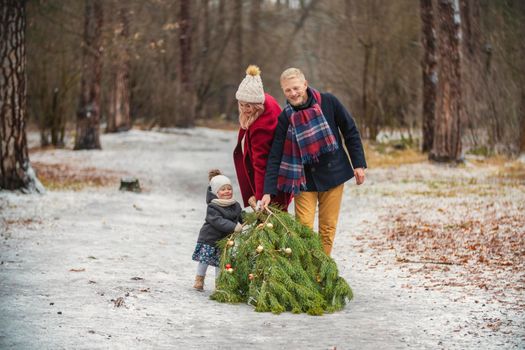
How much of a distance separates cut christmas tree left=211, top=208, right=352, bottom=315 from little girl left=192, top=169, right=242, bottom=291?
151 mm

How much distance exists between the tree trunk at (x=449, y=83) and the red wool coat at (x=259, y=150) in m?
12.6

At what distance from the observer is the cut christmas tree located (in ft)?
21.6

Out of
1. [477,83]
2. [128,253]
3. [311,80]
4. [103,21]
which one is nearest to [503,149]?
[477,83]

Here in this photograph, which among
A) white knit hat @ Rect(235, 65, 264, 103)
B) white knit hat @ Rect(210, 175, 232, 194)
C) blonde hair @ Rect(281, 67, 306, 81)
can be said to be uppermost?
blonde hair @ Rect(281, 67, 306, 81)

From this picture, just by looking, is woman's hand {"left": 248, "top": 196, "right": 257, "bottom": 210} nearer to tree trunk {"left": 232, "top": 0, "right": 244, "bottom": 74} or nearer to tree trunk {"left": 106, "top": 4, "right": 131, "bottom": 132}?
tree trunk {"left": 106, "top": 4, "right": 131, "bottom": 132}

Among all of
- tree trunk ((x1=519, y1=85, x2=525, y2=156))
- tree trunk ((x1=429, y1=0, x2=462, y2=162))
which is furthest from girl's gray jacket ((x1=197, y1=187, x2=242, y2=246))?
tree trunk ((x1=519, y1=85, x2=525, y2=156))

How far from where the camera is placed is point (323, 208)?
283 inches

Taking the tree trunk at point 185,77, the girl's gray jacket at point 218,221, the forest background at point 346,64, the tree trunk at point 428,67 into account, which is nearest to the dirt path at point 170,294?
the girl's gray jacket at point 218,221

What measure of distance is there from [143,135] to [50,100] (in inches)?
274

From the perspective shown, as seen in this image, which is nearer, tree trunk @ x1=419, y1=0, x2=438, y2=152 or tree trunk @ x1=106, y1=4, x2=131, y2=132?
tree trunk @ x1=419, y1=0, x2=438, y2=152

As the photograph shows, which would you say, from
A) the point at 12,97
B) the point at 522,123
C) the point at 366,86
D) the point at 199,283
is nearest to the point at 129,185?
the point at 12,97

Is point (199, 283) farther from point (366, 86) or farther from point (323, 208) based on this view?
point (366, 86)

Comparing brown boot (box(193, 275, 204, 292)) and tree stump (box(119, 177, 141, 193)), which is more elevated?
brown boot (box(193, 275, 204, 292))

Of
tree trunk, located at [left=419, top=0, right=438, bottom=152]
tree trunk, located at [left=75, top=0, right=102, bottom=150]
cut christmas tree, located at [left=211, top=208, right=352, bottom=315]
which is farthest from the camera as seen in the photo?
tree trunk, located at [left=75, top=0, right=102, bottom=150]
